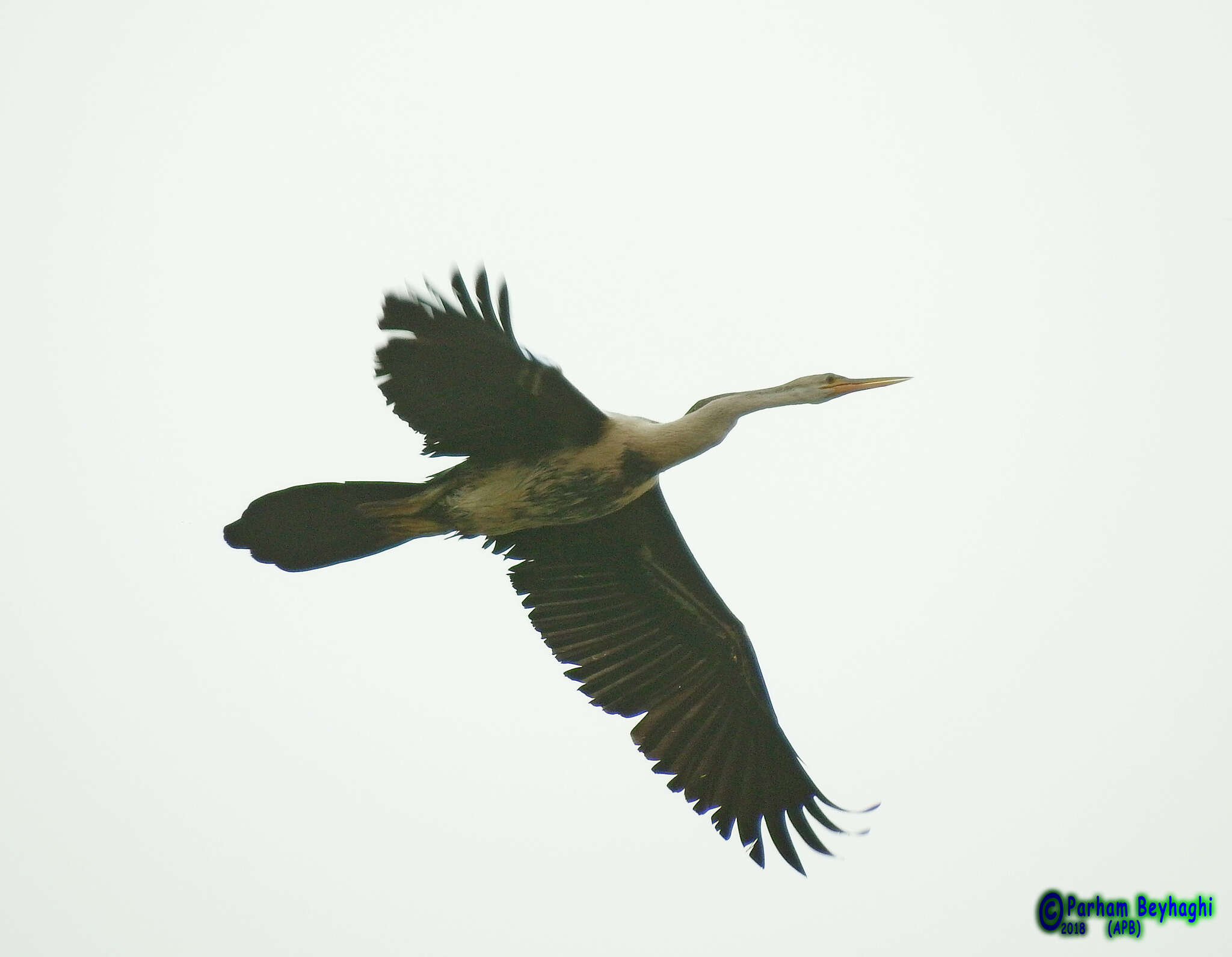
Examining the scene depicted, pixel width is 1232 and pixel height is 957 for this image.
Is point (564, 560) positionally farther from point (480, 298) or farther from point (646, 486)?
point (480, 298)

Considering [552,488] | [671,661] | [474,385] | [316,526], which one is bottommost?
[671,661]

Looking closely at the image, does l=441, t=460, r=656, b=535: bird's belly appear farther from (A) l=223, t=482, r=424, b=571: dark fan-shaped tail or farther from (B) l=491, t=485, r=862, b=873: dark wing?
(B) l=491, t=485, r=862, b=873: dark wing

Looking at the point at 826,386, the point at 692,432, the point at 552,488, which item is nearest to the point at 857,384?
the point at 826,386

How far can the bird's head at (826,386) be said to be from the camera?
7453 millimetres

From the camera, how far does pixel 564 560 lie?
8.23m

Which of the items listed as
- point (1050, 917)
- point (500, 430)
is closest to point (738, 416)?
point (500, 430)

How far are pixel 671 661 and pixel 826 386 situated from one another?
6.96 ft

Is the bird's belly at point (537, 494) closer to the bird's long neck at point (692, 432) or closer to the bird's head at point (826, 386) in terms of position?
the bird's long neck at point (692, 432)

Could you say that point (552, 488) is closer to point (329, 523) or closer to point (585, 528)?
point (585, 528)

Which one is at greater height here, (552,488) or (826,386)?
(826,386)

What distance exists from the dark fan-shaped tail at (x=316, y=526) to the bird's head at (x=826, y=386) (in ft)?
7.19

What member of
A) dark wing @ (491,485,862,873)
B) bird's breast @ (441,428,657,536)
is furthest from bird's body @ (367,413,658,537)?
dark wing @ (491,485,862,873)

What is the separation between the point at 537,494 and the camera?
7297 mm

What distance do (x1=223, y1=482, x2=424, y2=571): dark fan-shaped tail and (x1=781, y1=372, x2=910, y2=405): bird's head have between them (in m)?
2.19
